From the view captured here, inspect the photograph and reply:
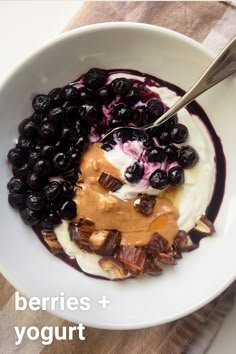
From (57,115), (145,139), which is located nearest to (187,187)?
(145,139)

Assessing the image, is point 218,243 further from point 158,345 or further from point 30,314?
point 30,314

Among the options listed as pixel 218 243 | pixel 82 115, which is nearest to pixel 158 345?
pixel 218 243

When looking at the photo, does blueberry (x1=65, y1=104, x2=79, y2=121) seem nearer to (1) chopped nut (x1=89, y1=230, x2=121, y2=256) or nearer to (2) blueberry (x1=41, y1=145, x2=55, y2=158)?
(2) blueberry (x1=41, y1=145, x2=55, y2=158)

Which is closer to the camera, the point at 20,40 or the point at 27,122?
the point at 27,122

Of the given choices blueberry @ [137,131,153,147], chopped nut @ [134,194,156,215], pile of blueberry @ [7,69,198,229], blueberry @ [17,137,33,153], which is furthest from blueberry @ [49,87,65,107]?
chopped nut @ [134,194,156,215]

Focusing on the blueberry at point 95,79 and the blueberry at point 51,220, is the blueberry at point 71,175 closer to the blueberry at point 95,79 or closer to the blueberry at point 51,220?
the blueberry at point 51,220

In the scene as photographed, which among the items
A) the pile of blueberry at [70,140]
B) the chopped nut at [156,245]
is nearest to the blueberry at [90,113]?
the pile of blueberry at [70,140]
